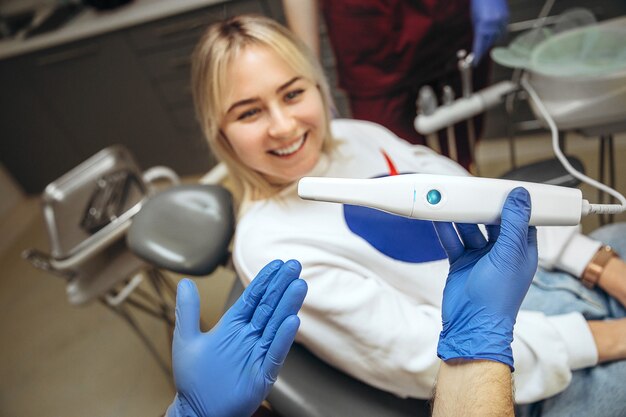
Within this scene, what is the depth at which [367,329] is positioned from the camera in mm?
669

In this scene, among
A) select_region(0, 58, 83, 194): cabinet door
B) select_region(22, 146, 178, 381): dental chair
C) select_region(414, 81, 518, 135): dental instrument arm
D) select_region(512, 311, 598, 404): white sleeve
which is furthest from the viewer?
select_region(0, 58, 83, 194): cabinet door

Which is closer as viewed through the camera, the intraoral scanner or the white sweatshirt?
the intraoral scanner

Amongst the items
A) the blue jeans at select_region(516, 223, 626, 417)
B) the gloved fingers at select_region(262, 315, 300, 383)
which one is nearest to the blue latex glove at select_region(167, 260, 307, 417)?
the gloved fingers at select_region(262, 315, 300, 383)

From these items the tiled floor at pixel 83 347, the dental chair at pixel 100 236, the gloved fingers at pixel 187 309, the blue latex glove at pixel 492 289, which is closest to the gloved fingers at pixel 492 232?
the blue latex glove at pixel 492 289

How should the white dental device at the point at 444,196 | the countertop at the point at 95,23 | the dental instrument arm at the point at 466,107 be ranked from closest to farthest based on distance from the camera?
the white dental device at the point at 444,196
the dental instrument arm at the point at 466,107
the countertop at the point at 95,23

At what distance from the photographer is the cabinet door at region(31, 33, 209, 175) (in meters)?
2.11

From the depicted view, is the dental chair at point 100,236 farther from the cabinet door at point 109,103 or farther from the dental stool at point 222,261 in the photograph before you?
the cabinet door at point 109,103

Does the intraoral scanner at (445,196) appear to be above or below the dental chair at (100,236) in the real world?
above

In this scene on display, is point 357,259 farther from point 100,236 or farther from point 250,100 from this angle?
point 100,236

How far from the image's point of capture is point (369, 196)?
0.43 metres

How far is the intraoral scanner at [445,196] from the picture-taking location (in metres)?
0.43

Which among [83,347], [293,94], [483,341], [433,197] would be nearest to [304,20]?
[293,94]

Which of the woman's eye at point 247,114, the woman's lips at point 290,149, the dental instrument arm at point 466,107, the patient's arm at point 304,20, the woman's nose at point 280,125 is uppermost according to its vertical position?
the patient's arm at point 304,20

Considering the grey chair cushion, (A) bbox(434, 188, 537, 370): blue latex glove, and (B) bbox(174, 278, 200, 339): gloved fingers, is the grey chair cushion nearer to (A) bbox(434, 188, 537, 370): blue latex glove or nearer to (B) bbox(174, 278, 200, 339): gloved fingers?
(B) bbox(174, 278, 200, 339): gloved fingers
